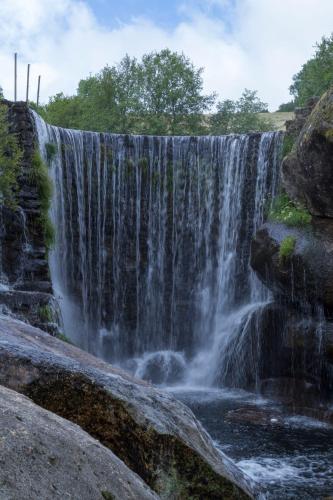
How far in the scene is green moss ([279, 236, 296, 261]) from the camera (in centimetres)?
1805

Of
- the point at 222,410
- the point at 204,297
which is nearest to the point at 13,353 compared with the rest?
the point at 222,410

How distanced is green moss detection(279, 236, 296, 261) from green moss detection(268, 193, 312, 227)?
69 centimetres

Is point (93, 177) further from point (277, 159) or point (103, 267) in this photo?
point (277, 159)

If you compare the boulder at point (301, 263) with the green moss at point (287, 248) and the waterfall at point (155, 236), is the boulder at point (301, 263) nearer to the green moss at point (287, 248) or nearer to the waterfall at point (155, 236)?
the green moss at point (287, 248)

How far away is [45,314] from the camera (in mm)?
12898

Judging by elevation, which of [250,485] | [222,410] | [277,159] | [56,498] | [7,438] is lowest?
[222,410]

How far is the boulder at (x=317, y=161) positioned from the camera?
16.8 meters

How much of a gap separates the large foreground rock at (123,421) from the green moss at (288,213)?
46.7ft

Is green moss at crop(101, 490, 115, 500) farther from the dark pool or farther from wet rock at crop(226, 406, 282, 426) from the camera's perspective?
wet rock at crop(226, 406, 282, 426)

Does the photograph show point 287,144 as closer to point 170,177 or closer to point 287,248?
point 170,177

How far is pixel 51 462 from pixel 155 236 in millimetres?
21086

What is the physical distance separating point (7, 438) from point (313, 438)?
1216 cm

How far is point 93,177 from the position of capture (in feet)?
78.4

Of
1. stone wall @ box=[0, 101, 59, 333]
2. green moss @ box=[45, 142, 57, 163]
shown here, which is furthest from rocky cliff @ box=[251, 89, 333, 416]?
green moss @ box=[45, 142, 57, 163]
